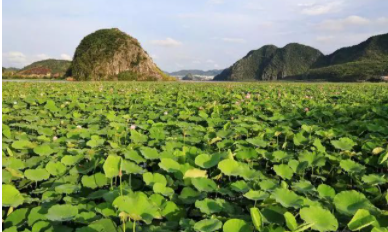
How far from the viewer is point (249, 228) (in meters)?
0.95

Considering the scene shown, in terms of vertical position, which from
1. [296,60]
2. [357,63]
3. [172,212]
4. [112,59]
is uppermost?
[296,60]

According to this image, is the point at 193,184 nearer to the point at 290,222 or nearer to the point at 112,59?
the point at 290,222

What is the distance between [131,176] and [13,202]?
1.78 feet

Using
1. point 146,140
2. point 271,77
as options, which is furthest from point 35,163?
point 271,77

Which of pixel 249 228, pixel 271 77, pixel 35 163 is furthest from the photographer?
pixel 271 77

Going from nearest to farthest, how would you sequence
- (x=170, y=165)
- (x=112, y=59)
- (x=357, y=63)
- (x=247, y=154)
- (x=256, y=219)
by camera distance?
(x=256, y=219), (x=170, y=165), (x=247, y=154), (x=112, y=59), (x=357, y=63)

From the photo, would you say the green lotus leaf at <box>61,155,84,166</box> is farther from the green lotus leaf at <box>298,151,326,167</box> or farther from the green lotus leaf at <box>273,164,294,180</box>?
the green lotus leaf at <box>298,151,326,167</box>

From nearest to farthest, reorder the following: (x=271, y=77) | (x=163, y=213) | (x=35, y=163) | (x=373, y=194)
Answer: (x=163, y=213), (x=373, y=194), (x=35, y=163), (x=271, y=77)

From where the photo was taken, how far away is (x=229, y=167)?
1.46m

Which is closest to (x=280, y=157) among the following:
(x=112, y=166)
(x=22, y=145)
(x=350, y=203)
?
(x=350, y=203)

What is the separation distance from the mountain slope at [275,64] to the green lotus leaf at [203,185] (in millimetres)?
76855

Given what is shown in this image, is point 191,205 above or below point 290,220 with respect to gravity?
below

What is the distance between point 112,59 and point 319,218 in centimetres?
2627

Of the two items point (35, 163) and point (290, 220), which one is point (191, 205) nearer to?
point (290, 220)
